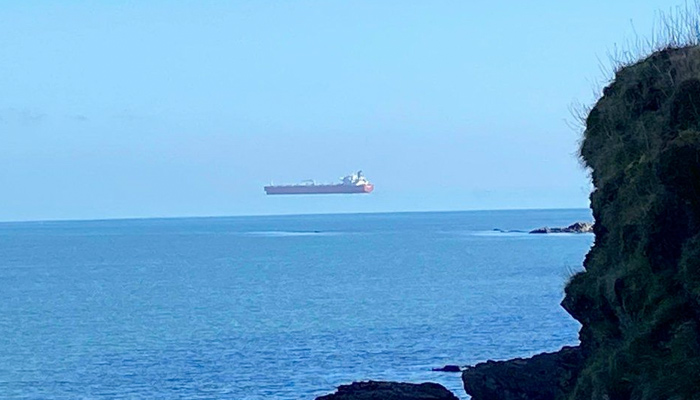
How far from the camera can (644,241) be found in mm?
23438

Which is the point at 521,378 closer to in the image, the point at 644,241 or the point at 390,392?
the point at 390,392

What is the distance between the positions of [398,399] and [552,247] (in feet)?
455

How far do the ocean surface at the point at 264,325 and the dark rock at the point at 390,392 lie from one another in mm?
5114

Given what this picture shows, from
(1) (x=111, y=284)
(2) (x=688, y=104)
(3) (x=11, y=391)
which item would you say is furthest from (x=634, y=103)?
(1) (x=111, y=284)

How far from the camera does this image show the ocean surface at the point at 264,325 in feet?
156

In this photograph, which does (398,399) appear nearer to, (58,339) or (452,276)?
(58,339)

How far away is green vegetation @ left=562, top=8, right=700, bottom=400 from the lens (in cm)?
2153

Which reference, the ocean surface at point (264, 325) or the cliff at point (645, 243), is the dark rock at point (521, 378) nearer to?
the ocean surface at point (264, 325)

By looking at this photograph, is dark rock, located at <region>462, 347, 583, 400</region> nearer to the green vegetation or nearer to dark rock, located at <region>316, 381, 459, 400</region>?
dark rock, located at <region>316, 381, 459, 400</region>

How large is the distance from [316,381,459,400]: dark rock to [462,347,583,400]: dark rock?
1.15 m

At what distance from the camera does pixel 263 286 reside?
10469 centimetres

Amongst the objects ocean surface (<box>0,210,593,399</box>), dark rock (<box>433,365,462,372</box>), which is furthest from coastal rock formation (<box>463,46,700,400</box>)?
dark rock (<box>433,365,462,372</box>)

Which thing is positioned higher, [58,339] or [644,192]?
[644,192]

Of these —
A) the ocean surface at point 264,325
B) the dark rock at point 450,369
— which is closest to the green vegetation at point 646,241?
the ocean surface at point 264,325
